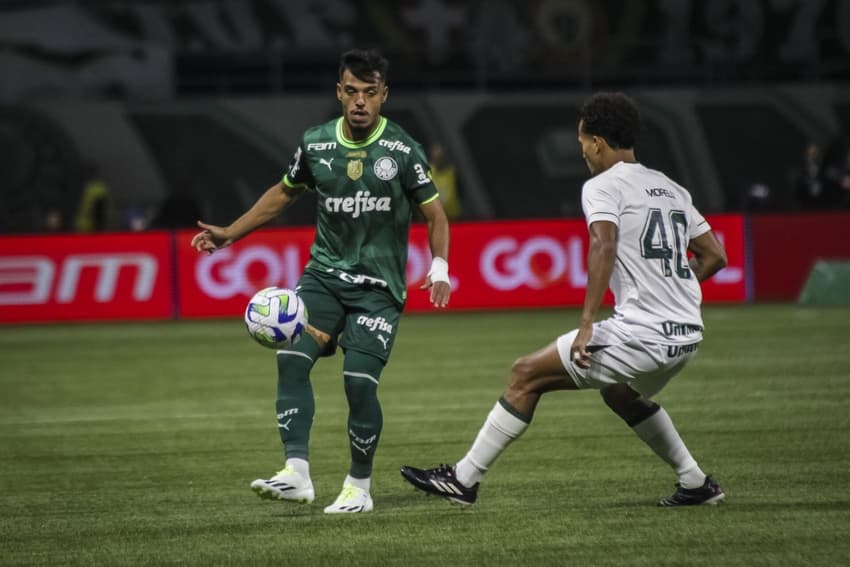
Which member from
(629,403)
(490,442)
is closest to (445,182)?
(629,403)

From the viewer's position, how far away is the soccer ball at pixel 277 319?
24.5ft

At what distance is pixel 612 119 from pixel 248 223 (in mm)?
2054

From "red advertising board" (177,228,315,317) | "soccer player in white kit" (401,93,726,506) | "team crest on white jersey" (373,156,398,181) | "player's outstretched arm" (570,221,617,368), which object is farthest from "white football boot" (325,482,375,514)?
"red advertising board" (177,228,315,317)

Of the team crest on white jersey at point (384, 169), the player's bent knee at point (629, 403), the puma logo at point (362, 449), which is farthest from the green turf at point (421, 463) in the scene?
the team crest on white jersey at point (384, 169)

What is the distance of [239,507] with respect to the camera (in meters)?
7.77

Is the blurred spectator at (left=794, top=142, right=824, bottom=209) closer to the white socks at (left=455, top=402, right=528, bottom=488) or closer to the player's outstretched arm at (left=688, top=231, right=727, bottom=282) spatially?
the player's outstretched arm at (left=688, top=231, right=727, bottom=282)

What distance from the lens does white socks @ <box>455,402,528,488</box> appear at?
723 cm

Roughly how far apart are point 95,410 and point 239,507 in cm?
483

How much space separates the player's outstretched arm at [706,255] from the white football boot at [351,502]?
1.98 metres

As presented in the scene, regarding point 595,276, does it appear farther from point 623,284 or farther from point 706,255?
point 706,255

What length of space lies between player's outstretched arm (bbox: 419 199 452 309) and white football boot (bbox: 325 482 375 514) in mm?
1017

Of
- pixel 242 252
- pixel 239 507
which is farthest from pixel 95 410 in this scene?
pixel 242 252

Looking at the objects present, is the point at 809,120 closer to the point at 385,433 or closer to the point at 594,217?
the point at 385,433

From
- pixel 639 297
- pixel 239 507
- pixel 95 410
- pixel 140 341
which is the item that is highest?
pixel 639 297
